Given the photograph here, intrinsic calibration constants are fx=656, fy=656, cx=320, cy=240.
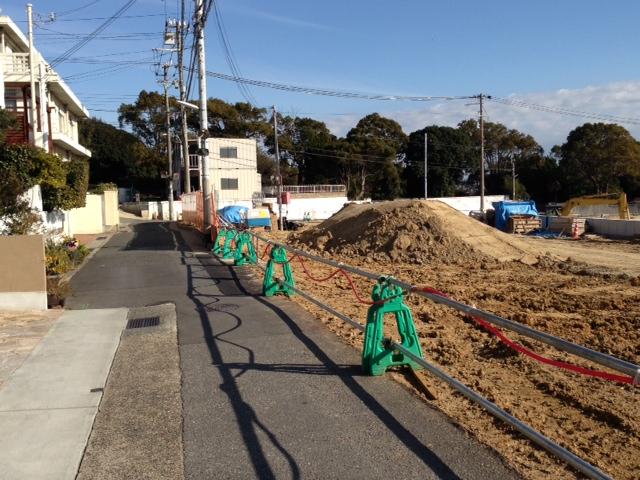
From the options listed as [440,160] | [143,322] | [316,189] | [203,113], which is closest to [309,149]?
[316,189]

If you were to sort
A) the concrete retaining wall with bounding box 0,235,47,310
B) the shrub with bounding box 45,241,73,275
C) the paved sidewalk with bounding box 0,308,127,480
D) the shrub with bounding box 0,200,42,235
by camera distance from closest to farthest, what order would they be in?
the paved sidewalk with bounding box 0,308,127,480
the concrete retaining wall with bounding box 0,235,47,310
the shrub with bounding box 0,200,42,235
the shrub with bounding box 45,241,73,275

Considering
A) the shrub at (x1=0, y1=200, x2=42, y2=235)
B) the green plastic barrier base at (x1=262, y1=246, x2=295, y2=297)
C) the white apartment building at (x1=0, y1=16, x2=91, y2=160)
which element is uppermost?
the white apartment building at (x1=0, y1=16, x2=91, y2=160)

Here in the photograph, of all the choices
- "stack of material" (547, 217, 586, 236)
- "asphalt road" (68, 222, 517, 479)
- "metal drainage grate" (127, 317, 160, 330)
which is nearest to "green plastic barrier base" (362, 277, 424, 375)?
"asphalt road" (68, 222, 517, 479)

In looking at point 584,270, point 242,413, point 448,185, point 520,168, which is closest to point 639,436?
point 242,413

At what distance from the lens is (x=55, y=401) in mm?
6129

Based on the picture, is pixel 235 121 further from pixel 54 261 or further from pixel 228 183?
pixel 54 261

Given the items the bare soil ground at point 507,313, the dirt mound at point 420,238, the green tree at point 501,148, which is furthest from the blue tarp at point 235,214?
the green tree at point 501,148

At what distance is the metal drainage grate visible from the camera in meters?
9.67

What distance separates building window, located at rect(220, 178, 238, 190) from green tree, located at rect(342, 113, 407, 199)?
19612mm

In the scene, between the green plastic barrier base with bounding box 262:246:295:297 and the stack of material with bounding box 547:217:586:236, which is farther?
the stack of material with bounding box 547:217:586:236

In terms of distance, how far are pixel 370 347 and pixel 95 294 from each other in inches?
327

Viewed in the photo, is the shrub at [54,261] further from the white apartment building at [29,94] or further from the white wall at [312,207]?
the white wall at [312,207]

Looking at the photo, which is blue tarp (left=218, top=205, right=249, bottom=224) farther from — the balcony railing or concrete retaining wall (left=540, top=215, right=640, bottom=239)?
concrete retaining wall (left=540, top=215, right=640, bottom=239)

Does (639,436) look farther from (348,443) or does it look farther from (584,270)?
(584,270)
